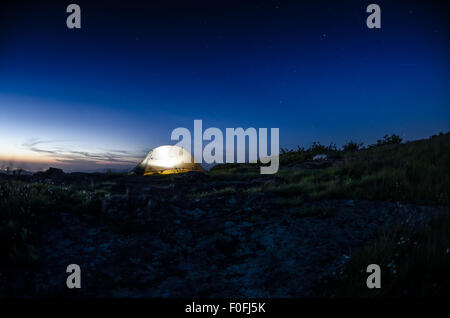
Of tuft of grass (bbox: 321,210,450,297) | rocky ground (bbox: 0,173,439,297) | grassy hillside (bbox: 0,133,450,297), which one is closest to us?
tuft of grass (bbox: 321,210,450,297)

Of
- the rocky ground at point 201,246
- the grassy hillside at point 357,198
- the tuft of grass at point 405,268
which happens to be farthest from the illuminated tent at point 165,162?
the tuft of grass at point 405,268

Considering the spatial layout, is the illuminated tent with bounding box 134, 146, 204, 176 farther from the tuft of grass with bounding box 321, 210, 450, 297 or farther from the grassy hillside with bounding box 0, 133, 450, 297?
the tuft of grass with bounding box 321, 210, 450, 297

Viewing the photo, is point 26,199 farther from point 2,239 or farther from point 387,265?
point 387,265

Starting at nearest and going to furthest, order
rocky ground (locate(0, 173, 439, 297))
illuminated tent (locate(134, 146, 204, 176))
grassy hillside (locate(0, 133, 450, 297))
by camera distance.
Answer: grassy hillside (locate(0, 133, 450, 297)), rocky ground (locate(0, 173, 439, 297)), illuminated tent (locate(134, 146, 204, 176))

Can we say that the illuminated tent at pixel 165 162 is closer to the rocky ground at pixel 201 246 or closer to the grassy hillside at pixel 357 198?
the grassy hillside at pixel 357 198

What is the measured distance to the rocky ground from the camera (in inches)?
117

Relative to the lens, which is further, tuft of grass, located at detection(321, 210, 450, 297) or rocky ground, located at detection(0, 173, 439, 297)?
rocky ground, located at detection(0, 173, 439, 297)

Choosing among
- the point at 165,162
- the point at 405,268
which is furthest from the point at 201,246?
the point at 165,162

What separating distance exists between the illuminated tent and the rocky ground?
12.0 m

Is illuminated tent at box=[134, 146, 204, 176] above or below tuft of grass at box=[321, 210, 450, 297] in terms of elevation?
above

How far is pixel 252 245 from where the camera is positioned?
13.4ft

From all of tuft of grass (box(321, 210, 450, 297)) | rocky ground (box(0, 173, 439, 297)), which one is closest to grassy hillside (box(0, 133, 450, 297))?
tuft of grass (box(321, 210, 450, 297))

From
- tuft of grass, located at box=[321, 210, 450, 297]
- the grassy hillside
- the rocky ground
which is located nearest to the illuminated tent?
the grassy hillside
